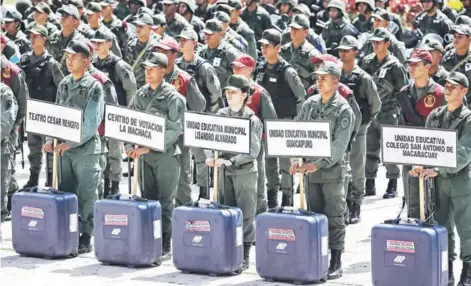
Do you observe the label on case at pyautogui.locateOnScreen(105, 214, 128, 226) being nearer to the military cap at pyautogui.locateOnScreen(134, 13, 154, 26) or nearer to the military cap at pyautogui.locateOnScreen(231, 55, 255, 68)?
the military cap at pyautogui.locateOnScreen(231, 55, 255, 68)

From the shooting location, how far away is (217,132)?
13.9 meters

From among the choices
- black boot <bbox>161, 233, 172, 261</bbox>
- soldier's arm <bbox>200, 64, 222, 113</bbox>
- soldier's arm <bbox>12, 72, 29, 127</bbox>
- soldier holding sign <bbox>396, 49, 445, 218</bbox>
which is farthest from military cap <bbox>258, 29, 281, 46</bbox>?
black boot <bbox>161, 233, 172, 261</bbox>

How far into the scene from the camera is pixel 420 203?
43.0 feet

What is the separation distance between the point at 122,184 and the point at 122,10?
651 centimetres

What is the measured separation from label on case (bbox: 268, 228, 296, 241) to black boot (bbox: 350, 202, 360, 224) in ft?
10.7

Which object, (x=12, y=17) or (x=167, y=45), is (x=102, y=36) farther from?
(x=12, y=17)

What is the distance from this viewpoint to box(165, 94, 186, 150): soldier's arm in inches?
571

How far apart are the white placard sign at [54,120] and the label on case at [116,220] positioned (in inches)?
32.8

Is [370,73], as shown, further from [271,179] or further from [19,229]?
[19,229]

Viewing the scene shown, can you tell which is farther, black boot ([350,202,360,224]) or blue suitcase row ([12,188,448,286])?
black boot ([350,202,360,224])

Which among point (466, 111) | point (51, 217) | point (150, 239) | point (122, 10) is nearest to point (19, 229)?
point (51, 217)

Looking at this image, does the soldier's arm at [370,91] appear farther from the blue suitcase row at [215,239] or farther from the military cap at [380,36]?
the blue suitcase row at [215,239]

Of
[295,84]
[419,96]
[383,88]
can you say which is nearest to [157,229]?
[419,96]

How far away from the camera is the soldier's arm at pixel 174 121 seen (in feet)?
47.6
